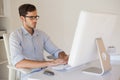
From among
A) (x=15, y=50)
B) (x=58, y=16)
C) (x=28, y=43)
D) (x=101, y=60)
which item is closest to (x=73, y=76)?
(x=101, y=60)

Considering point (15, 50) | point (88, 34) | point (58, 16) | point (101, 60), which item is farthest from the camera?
point (58, 16)

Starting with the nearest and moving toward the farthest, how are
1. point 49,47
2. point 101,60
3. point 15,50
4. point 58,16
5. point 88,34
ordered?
1. point 88,34
2. point 101,60
3. point 15,50
4. point 49,47
5. point 58,16

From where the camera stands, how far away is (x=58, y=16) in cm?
359

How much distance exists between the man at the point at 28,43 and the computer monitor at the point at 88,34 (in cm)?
32

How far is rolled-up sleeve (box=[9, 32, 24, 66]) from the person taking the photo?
1874 millimetres

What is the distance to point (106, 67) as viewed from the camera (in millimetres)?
1630

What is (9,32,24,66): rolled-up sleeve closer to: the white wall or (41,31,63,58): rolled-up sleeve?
(41,31,63,58): rolled-up sleeve

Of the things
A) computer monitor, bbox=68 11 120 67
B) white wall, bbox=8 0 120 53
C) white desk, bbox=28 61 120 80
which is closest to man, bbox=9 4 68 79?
white desk, bbox=28 61 120 80

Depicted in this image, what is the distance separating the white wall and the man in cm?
123

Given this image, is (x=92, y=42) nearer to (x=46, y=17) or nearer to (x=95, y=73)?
(x=95, y=73)

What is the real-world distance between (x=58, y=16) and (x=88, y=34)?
2187 mm

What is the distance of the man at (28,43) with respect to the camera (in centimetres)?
188

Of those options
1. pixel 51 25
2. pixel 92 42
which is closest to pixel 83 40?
pixel 92 42

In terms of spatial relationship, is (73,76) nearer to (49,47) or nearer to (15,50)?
(15,50)
